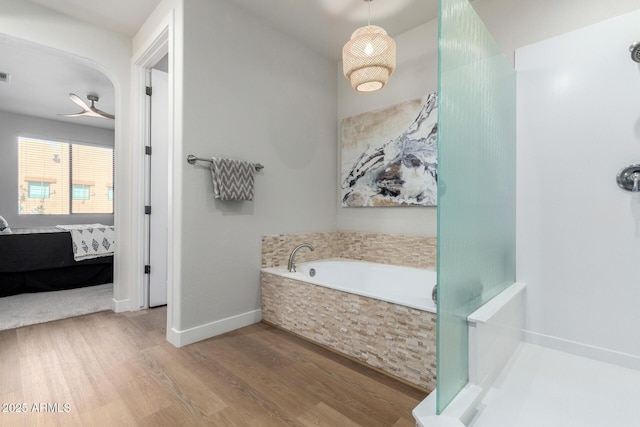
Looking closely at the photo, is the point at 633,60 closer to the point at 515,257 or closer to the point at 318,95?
the point at 515,257

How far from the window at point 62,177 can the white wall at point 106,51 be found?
3856 mm

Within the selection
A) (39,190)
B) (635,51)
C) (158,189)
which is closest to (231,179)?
(158,189)

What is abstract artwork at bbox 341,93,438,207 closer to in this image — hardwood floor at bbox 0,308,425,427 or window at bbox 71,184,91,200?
hardwood floor at bbox 0,308,425,427

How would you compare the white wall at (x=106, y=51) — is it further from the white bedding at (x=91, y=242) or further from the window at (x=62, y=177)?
the window at (x=62, y=177)

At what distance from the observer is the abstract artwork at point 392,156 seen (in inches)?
103

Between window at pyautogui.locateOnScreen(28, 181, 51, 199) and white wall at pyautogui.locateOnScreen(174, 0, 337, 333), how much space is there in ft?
16.3

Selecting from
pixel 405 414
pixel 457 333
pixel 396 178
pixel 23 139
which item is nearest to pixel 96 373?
pixel 405 414

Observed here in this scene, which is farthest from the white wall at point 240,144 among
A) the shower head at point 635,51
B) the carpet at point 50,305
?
the shower head at point 635,51

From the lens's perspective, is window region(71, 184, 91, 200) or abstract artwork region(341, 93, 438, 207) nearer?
abstract artwork region(341, 93, 438, 207)

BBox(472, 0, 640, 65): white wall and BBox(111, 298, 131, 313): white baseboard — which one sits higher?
BBox(472, 0, 640, 65): white wall

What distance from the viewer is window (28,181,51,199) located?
522 centimetres

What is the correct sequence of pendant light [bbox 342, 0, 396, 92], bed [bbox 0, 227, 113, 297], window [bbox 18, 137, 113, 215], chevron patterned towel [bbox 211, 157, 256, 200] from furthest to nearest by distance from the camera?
window [bbox 18, 137, 113, 215] → bed [bbox 0, 227, 113, 297] → chevron patterned towel [bbox 211, 157, 256, 200] → pendant light [bbox 342, 0, 396, 92]

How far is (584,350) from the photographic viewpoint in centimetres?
177

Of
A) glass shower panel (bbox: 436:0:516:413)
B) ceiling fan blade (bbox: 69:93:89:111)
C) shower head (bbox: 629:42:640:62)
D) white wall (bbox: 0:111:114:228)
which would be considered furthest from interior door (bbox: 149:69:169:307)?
white wall (bbox: 0:111:114:228)
